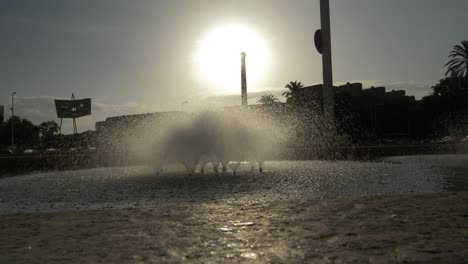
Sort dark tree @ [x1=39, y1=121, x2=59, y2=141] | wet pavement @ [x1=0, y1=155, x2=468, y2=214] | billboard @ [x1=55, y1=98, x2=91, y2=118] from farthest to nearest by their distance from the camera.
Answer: dark tree @ [x1=39, y1=121, x2=59, y2=141] < billboard @ [x1=55, y1=98, x2=91, y2=118] < wet pavement @ [x1=0, y1=155, x2=468, y2=214]

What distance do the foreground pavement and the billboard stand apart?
82174 mm

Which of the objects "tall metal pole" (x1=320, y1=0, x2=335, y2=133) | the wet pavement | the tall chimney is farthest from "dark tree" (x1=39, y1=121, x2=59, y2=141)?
the wet pavement

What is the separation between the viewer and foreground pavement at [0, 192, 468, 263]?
13.7 ft

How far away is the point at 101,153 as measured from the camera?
20672mm

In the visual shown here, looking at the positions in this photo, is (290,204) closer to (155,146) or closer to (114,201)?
(114,201)

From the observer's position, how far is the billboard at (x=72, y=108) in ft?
277

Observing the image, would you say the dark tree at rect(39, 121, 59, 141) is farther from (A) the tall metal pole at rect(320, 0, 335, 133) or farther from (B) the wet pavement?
(B) the wet pavement

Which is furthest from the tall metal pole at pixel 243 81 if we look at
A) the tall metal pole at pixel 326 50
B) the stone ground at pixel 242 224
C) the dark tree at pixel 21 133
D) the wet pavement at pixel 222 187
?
the dark tree at pixel 21 133

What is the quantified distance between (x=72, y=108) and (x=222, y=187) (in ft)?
265

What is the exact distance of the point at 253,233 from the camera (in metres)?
5.14

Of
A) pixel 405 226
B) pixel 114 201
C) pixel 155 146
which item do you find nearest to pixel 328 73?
pixel 155 146

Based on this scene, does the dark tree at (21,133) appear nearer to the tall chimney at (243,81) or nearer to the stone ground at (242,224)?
the tall chimney at (243,81)

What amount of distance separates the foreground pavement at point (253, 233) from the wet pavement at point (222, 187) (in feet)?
3.86

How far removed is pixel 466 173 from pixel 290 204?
7270 millimetres
